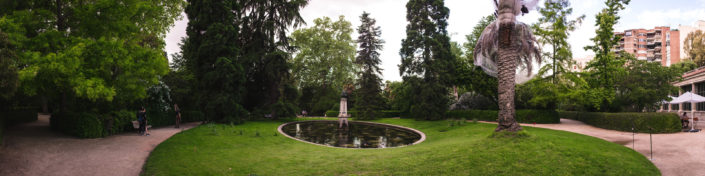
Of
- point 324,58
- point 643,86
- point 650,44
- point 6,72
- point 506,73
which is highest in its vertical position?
point 650,44

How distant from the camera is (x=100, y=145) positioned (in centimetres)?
939

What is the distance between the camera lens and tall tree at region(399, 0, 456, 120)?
24969 mm

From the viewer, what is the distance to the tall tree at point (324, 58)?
3892 centimetres

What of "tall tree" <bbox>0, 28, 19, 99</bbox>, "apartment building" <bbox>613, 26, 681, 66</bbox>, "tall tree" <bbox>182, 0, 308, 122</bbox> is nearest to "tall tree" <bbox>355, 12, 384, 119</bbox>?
"tall tree" <bbox>182, 0, 308, 122</bbox>

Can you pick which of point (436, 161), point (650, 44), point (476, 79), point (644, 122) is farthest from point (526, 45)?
point (650, 44)

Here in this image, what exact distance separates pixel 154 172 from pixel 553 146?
34.1ft

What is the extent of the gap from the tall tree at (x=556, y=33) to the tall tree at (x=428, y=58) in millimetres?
6956

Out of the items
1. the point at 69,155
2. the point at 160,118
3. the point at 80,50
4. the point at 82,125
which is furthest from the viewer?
the point at 160,118

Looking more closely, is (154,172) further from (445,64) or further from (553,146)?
(445,64)

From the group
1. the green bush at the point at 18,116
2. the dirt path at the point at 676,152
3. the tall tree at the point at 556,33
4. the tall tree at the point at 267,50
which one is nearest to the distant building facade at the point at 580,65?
the tall tree at the point at 556,33

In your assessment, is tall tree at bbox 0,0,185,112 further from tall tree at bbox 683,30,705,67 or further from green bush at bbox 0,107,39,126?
tall tree at bbox 683,30,705,67

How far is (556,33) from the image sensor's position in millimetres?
20922

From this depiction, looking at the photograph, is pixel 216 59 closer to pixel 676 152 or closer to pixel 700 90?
pixel 676 152

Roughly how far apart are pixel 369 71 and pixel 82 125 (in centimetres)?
2445
